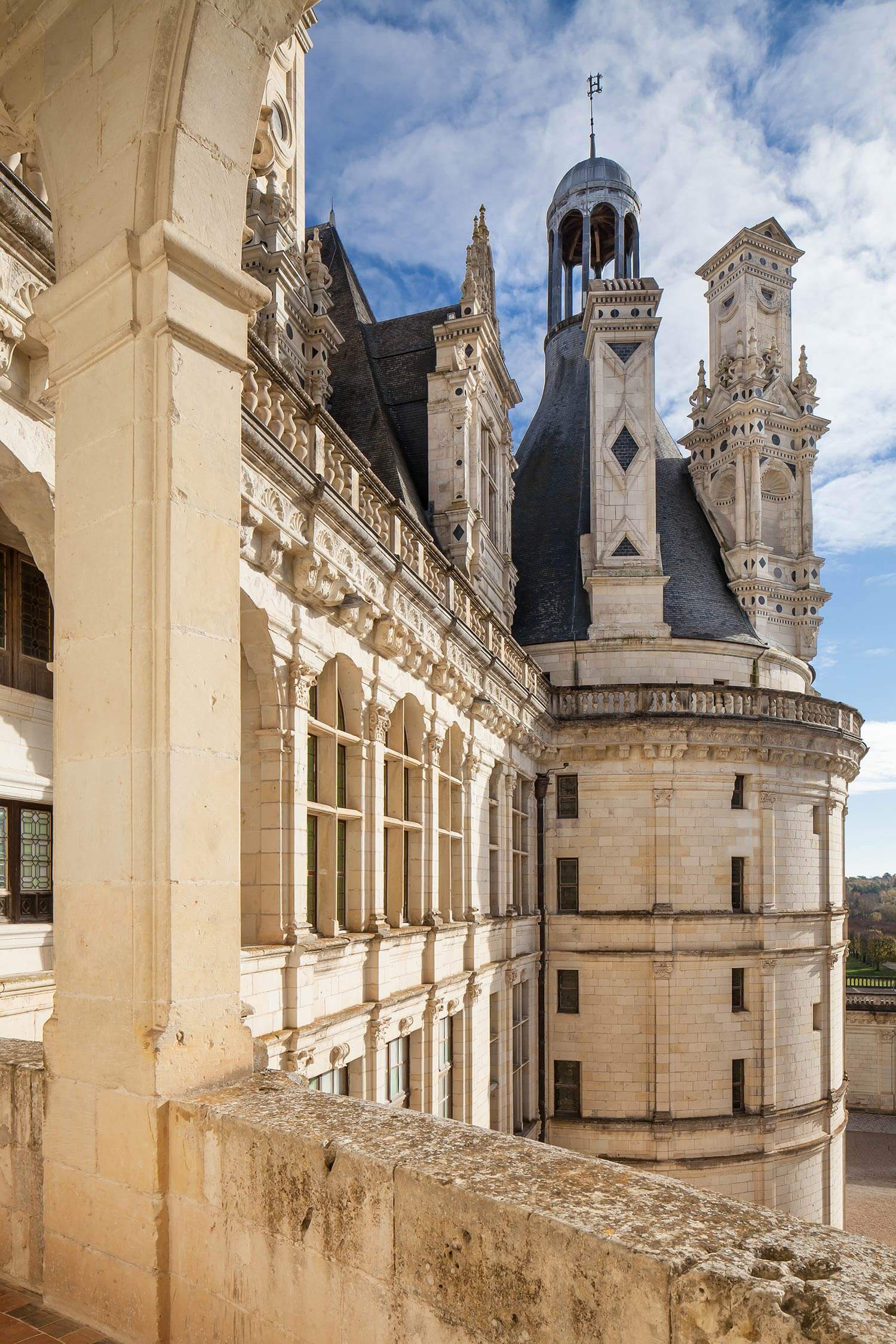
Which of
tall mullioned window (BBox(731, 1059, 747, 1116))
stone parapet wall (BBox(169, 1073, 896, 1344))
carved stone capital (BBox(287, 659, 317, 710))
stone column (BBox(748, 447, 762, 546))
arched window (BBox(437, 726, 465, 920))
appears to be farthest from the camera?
stone column (BBox(748, 447, 762, 546))

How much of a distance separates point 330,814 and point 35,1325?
18.2 ft

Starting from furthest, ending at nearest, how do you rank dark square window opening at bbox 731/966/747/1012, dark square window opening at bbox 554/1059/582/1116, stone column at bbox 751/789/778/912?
stone column at bbox 751/789/778/912 → dark square window opening at bbox 731/966/747/1012 → dark square window opening at bbox 554/1059/582/1116

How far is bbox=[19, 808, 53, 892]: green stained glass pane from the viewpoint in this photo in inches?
257

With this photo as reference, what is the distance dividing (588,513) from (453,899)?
40.9 feet

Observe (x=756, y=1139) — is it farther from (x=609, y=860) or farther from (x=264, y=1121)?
(x=264, y=1121)

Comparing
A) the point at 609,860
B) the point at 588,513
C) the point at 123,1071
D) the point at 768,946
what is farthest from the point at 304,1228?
the point at 588,513

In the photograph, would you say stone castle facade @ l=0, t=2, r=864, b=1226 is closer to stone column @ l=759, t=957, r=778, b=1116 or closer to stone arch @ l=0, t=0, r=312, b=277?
stone column @ l=759, t=957, r=778, b=1116

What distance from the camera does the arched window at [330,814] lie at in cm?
839

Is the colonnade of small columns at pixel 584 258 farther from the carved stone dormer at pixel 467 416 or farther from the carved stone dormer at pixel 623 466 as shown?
the carved stone dormer at pixel 467 416

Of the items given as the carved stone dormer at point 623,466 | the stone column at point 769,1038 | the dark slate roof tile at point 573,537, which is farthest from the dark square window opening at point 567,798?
the stone column at point 769,1038

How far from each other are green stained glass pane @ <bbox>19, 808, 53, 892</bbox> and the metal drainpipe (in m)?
12.4

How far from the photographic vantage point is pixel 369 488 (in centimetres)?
892

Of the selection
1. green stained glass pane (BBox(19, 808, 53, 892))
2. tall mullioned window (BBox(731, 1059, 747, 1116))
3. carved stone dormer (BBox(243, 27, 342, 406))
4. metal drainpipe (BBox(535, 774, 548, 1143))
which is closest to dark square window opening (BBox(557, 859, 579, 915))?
metal drainpipe (BBox(535, 774, 548, 1143))

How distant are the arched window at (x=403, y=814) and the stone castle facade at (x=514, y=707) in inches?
1.8
